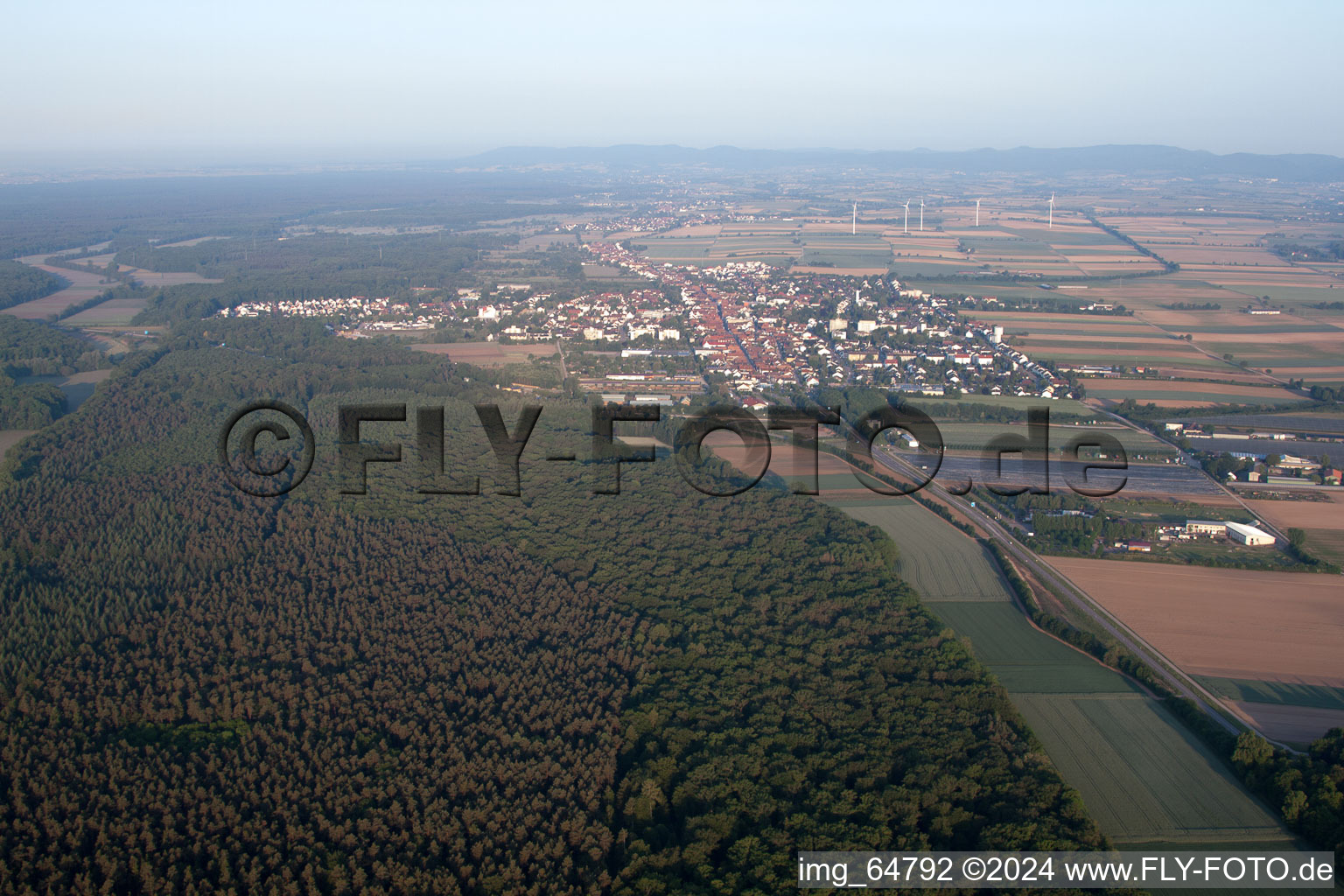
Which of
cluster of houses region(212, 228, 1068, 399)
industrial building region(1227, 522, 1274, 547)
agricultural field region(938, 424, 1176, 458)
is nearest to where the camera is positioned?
industrial building region(1227, 522, 1274, 547)

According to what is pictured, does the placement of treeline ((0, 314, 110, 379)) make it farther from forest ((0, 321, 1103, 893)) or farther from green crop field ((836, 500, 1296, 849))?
green crop field ((836, 500, 1296, 849))

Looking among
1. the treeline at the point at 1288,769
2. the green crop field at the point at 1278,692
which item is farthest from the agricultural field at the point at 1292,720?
the treeline at the point at 1288,769

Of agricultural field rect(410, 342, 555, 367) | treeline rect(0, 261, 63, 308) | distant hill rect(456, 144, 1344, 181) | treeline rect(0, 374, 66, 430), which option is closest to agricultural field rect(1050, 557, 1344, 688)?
agricultural field rect(410, 342, 555, 367)

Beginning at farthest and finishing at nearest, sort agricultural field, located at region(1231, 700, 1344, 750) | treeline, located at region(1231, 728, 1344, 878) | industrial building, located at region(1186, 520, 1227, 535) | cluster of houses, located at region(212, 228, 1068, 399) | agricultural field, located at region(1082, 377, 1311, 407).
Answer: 1. cluster of houses, located at region(212, 228, 1068, 399)
2. agricultural field, located at region(1082, 377, 1311, 407)
3. industrial building, located at region(1186, 520, 1227, 535)
4. agricultural field, located at region(1231, 700, 1344, 750)
5. treeline, located at region(1231, 728, 1344, 878)

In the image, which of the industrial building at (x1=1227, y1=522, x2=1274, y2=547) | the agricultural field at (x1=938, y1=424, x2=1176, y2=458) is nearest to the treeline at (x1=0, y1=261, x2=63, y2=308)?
the agricultural field at (x1=938, y1=424, x2=1176, y2=458)

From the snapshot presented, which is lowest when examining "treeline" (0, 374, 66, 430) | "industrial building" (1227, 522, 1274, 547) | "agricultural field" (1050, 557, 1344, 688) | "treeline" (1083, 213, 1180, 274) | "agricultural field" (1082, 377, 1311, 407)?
"agricultural field" (1050, 557, 1344, 688)

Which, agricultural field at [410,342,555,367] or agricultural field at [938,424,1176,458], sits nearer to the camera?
agricultural field at [938,424,1176,458]

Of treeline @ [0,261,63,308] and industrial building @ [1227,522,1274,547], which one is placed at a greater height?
treeline @ [0,261,63,308]

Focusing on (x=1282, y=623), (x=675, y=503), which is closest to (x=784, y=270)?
(x=675, y=503)
